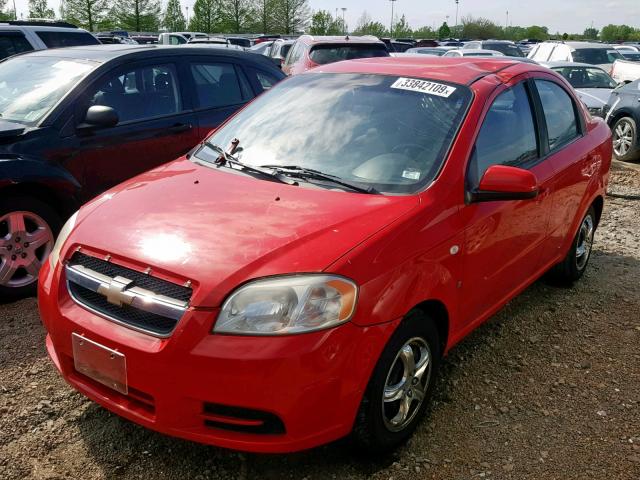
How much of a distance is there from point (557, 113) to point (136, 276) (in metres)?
3.05

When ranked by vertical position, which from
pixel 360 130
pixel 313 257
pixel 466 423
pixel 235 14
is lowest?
pixel 466 423

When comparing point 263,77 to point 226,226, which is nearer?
point 226,226

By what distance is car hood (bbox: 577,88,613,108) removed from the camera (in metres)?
11.1

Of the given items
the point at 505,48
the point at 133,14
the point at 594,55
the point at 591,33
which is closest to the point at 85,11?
the point at 133,14

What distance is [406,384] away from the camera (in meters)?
2.75

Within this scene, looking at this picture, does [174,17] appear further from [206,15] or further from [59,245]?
[59,245]

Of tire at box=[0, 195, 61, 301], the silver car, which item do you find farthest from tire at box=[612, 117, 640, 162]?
tire at box=[0, 195, 61, 301]

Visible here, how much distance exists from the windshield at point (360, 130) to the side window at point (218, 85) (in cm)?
188

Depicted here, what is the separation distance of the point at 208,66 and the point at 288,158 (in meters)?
2.71

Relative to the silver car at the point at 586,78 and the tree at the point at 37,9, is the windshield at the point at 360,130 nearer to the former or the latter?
the silver car at the point at 586,78

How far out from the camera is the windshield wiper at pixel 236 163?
3.10m

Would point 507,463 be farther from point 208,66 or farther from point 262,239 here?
point 208,66

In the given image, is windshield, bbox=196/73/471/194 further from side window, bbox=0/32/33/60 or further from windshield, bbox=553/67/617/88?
windshield, bbox=553/67/617/88

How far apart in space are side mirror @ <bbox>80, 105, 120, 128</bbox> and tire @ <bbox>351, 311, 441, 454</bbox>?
2832mm
